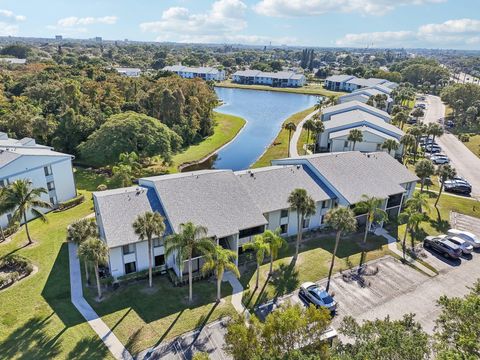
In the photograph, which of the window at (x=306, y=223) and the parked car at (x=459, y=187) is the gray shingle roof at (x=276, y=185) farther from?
the parked car at (x=459, y=187)

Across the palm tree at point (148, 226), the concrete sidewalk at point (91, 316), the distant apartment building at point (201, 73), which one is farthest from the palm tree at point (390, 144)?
the distant apartment building at point (201, 73)

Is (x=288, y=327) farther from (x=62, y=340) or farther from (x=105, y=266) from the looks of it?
(x=105, y=266)

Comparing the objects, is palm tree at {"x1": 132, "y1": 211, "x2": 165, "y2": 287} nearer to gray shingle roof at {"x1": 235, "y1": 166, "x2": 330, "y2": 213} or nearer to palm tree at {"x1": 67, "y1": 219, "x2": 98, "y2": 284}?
palm tree at {"x1": 67, "y1": 219, "x2": 98, "y2": 284}

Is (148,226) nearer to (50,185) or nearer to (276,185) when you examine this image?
(276,185)

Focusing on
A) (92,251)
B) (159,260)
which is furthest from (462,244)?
(92,251)

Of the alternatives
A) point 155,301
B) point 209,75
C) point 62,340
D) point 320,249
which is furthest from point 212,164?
point 209,75
